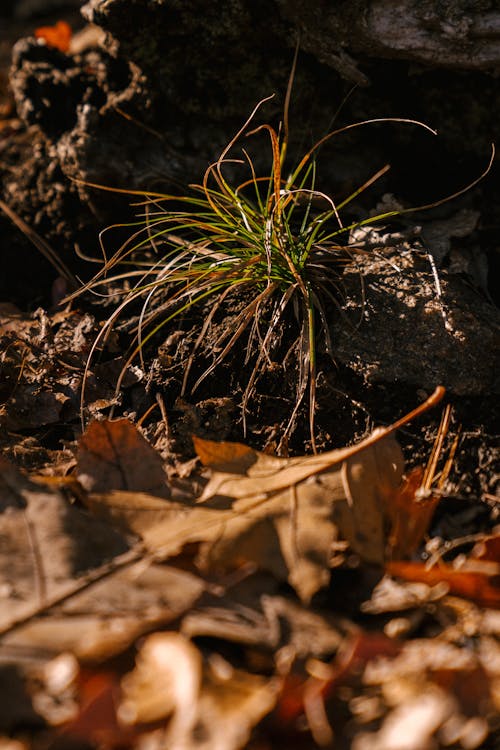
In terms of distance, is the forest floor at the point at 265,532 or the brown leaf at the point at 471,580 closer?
the forest floor at the point at 265,532

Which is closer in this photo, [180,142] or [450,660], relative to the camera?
[450,660]

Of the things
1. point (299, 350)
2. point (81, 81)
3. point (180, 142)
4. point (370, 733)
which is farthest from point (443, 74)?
point (370, 733)

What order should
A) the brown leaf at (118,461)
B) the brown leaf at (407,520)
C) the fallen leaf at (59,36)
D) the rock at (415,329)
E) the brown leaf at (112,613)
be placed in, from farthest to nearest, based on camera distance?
the fallen leaf at (59,36) → the rock at (415,329) → the brown leaf at (118,461) → the brown leaf at (407,520) → the brown leaf at (112,613)

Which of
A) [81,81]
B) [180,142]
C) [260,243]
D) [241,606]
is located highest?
[81,81]

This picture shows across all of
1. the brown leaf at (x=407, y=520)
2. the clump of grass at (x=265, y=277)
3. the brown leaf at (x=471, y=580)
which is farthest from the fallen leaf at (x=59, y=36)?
the brown leaf at (x=471, y=580)

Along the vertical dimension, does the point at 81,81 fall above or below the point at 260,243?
A: above

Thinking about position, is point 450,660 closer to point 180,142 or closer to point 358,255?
point 358,255

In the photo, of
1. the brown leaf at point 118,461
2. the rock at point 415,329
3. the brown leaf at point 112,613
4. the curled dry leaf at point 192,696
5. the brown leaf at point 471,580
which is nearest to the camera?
the curled dry leaf at point 192,696

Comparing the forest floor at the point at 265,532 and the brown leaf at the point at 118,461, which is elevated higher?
the brown leaf at the point at 118,461

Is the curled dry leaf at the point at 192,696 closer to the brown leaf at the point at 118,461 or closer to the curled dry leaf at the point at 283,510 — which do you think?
the curled dry leaf at the point at 283,510
